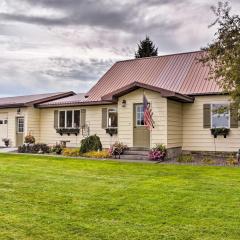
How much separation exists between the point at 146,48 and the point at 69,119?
18432mm

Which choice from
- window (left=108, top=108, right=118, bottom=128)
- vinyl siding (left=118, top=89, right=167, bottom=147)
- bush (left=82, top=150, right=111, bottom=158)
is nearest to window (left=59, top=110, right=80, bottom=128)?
window (left=108, top=108, right=118, bottom=128)

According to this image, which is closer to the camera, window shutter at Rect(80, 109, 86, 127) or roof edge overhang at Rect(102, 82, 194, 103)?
roof edge overhang at Rect(102, 82, 194, 103)

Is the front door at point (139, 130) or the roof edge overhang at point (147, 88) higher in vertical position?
the roof edge overhang at point (147, 88)

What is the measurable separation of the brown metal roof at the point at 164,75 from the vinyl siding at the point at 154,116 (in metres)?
2.10

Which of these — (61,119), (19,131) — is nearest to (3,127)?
(19,131)

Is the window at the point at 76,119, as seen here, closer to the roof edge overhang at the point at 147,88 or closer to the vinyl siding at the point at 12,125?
the roof edge overhang at the point at 147,88

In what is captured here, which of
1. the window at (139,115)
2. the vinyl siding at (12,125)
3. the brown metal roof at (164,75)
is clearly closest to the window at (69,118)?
the brown metal roof at (164,75)

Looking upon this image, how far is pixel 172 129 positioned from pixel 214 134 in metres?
2.05

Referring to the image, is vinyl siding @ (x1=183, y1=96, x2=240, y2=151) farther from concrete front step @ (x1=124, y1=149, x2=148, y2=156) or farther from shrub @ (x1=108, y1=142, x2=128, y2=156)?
shrub @ (x1=108, y1=142, x2=128, y2=156)

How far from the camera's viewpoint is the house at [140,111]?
675 inches

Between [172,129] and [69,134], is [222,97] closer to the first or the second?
[172,129]

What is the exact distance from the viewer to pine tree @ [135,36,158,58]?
37656mm

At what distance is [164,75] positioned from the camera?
20.6 m

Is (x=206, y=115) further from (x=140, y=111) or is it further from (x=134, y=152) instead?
(x=134, y=152)
